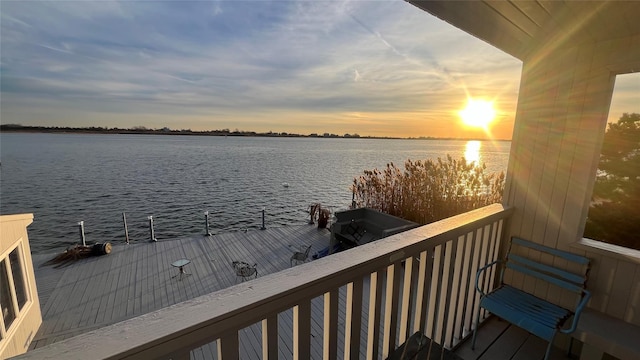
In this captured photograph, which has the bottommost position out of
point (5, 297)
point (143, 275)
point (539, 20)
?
point (143, 275)

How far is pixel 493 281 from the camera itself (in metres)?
2.32

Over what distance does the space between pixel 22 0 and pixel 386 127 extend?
28322 mm

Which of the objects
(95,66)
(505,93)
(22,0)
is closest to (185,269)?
(505,93)

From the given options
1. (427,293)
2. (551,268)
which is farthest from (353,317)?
(551,268)

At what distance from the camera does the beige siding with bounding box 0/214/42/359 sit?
→ 3916 mm

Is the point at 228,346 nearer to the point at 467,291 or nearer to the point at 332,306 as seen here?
the point at 332,306

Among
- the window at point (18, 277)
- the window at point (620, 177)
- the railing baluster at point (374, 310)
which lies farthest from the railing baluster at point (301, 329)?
the window at point (18, 277)

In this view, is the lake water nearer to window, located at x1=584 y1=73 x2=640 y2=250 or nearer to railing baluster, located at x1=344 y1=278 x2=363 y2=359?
window, located at x1=584 y1=73 x2=640 y2=250

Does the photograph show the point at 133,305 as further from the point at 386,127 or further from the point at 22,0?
the point at 386,127

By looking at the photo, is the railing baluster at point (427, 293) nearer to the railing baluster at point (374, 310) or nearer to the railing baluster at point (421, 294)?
the railing baluster at point (421, 294)

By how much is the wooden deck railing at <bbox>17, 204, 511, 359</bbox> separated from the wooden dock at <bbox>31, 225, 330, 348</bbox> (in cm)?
442

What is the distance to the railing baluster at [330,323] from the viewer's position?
993 millimetres

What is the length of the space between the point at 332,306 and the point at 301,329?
143mm

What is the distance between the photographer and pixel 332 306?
101 cm
